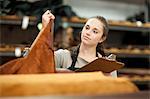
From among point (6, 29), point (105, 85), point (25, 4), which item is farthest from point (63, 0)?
point (105, 85)

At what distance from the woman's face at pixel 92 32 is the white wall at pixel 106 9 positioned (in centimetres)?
200

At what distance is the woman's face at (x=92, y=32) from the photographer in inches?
55.9

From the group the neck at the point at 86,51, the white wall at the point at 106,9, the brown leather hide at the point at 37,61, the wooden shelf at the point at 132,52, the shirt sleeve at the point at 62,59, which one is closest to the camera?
the brown leather hide at the point at 37,61

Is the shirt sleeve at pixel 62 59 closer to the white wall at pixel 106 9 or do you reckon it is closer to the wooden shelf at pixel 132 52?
the wooden shelf at pixel 132 52

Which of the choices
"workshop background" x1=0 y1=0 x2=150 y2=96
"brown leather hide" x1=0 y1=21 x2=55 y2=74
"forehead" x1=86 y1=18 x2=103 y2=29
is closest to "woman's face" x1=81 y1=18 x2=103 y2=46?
"forehead" x1=86 y1=18 x2=103 y2=29

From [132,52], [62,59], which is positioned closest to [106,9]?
[132,52]

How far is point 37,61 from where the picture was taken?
1097mm

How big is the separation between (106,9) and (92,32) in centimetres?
240

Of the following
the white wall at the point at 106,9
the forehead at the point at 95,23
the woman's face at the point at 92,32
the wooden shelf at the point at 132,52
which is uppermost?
the white wall at the point at 106,9

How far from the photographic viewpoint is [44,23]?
121 cm

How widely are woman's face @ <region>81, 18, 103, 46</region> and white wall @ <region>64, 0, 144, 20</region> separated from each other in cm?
200

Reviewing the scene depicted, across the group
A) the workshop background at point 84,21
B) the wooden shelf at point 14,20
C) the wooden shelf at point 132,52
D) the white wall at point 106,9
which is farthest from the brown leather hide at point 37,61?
Result: the white wall at point 106,9

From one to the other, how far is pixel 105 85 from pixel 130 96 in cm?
14

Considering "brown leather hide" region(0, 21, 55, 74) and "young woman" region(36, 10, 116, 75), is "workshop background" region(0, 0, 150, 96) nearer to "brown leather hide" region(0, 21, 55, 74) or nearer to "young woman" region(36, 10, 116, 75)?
"young woman" region(36, 10, 116, 75)
